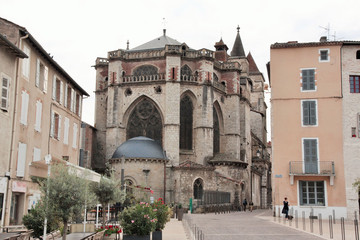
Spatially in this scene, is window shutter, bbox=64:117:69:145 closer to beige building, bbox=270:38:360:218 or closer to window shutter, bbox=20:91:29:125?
window shutter, bbox=20:91:29:125

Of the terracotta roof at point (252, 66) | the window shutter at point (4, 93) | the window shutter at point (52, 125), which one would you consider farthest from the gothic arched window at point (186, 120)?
the terracotta roof at point (252, 66)

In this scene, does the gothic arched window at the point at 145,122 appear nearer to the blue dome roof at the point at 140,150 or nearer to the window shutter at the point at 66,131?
the blue dome roof at the point at 140,150

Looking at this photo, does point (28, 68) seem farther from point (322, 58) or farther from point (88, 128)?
point (88, 128)

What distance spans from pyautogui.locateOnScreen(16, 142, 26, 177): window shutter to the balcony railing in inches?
626

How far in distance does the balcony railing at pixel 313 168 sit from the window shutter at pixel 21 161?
15.9 m

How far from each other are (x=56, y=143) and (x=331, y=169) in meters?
16.5

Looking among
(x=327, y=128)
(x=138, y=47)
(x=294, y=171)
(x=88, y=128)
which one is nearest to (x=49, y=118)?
(x=294, y=171)

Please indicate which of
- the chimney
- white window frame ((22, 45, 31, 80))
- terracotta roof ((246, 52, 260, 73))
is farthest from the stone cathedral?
terracotta roof ((246, 52, 260, 73))

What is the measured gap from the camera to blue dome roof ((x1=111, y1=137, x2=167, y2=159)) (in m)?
41.6

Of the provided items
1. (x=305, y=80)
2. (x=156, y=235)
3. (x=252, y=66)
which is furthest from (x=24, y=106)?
(x=252, y=66)

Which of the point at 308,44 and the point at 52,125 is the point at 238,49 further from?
the point at 52,125

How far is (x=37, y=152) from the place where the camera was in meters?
23.4

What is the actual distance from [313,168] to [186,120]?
67.3ft

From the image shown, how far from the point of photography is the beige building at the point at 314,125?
28.5m
